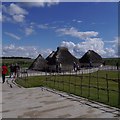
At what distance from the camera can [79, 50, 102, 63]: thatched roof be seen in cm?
6586

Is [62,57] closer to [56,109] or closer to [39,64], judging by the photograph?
[39,64]

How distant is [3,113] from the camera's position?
11180 millimetres

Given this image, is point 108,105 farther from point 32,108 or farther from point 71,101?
point 32,108

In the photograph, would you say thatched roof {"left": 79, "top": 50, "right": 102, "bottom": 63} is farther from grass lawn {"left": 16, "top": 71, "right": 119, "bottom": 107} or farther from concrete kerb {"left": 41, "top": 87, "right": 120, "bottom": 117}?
concrete kerb {"left": 41, "top": 87, "right": 120, "bottom": 117}

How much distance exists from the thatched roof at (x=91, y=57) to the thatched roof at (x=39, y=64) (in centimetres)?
1386

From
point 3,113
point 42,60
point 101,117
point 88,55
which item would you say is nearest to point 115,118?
point 101,117

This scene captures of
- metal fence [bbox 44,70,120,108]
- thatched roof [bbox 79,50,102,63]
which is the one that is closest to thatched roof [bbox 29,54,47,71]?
thatched roof [bbox 79,50,102,63]

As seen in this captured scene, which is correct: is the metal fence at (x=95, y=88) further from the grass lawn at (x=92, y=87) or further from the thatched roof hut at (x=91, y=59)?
the thatched roof hut at (x=91, y=59)

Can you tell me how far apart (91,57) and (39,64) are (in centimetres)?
1661

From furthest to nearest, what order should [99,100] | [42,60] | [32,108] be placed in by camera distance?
[42,60]
[99,100]
[32,108]

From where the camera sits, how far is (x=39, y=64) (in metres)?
54.4

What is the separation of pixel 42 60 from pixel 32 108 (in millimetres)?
43655

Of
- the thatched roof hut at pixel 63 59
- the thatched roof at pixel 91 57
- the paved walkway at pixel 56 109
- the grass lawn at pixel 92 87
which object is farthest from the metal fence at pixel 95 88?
the thatched roof at pixel 91 57

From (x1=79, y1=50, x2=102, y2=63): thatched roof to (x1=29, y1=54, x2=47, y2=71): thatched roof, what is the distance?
13862 mm
